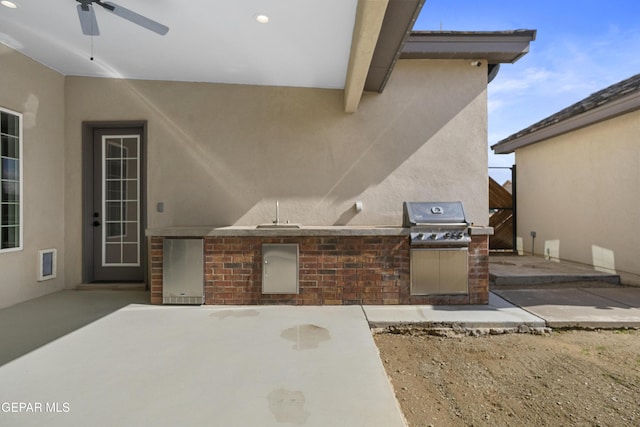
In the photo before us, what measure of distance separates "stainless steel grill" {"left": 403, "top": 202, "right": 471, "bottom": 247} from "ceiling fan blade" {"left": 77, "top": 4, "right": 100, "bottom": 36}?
173 inches

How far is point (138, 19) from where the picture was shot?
3129 mm

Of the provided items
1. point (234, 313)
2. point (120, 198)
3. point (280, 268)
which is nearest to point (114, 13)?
point (120, 198)

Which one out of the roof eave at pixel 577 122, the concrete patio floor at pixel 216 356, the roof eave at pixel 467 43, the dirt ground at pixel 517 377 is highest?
the roof eave at pixel 467 43

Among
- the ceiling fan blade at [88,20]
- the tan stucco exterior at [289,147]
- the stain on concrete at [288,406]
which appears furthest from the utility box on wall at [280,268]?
the ceiling fan blade at [88,20]

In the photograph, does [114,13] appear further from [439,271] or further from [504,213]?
[504,213]

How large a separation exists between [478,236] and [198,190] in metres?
4.31

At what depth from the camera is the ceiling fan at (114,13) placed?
2.97m

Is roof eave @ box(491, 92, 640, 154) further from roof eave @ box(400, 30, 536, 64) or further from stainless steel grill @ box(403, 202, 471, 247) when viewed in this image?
stainless steel grill @ box(403, 202, 471, 247)

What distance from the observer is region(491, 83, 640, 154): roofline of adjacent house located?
4.89m

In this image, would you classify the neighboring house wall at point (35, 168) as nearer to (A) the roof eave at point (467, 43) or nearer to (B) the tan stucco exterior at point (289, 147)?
(B) the tan stucco exterior at point (289, 147)

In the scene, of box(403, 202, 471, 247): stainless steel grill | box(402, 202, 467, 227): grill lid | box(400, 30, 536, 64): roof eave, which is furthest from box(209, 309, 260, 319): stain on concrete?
box(400, 30, 536, 64): roof eave

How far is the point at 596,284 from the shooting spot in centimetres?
496

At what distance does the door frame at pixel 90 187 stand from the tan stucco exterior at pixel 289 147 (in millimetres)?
89

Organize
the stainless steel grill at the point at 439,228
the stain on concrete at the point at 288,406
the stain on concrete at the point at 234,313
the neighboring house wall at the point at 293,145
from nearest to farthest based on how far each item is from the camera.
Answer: the stain on concrete at the point at 288,406, the stain on concrete at the point at 234,313, the stainless steel grill at the point at 439,228, the neighboring house wall at the point at 293,145
